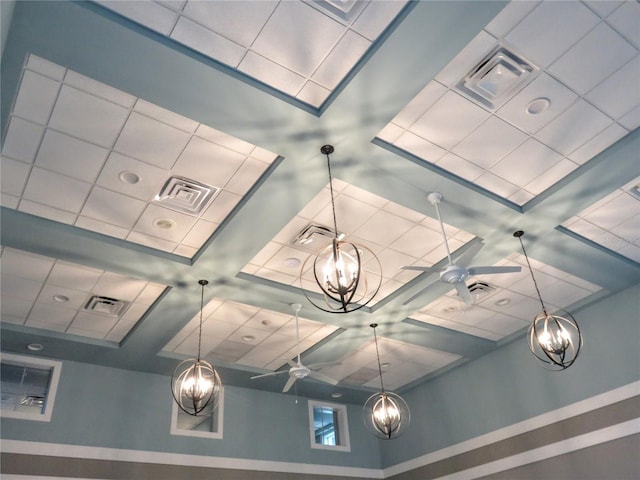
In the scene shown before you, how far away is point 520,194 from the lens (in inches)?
204

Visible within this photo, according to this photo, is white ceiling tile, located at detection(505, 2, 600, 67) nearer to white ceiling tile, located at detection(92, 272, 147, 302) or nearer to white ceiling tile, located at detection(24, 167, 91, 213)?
white ceiling tile, located at detection(24, 167, 91, 213)

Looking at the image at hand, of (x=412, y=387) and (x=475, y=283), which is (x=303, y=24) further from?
(x=412, y=387)

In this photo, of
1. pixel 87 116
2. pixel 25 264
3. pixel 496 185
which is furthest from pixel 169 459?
pixel 496 185

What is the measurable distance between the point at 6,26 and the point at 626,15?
4.08 m

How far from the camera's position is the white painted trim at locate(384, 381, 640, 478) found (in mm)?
6613

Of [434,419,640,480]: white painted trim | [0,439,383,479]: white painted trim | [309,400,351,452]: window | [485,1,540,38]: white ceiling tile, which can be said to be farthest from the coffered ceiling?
[309,400,351,452]: window

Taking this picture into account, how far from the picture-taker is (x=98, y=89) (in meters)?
3.76

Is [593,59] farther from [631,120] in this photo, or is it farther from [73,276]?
[73,276]

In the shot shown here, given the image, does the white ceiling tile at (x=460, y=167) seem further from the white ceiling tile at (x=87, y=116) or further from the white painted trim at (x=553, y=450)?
the white painted trim at (x=553, y=450)

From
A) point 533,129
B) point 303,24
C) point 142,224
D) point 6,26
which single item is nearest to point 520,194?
point 533,129

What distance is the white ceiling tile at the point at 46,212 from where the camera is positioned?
15.4ft

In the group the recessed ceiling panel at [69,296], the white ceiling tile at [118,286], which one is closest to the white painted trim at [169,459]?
the recessed ceiling panel at [69,296]

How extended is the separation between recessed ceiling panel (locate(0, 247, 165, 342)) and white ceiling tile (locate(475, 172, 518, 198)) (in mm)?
3744

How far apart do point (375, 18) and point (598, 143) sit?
99.6 inches
